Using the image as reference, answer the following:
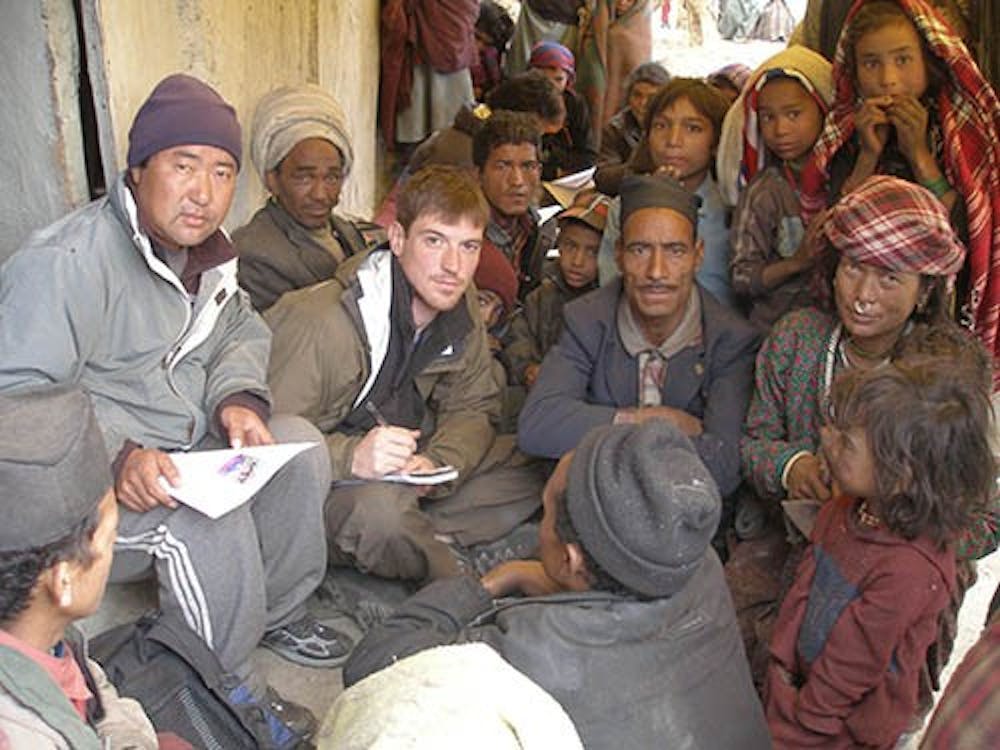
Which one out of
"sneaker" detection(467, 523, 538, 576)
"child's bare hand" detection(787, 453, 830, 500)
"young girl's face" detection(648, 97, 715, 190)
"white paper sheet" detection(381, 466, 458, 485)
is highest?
"young girl's face" detection(648, 97, 715, 190)

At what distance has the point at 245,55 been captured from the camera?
13.5ft

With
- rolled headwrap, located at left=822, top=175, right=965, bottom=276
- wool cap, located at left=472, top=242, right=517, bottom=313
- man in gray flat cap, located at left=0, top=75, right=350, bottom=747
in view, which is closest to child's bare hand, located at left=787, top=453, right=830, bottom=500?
rolled headwrap, located at left=822, top=175, right=965, bottom=276

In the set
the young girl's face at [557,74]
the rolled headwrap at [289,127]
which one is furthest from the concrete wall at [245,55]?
the young girl's face at [557,74]

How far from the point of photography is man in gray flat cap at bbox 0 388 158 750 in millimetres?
1583

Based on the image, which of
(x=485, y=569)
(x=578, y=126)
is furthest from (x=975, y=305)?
(x=578, y=126)

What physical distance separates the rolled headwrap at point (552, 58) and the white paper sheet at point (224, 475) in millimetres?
5234

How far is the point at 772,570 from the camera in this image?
3141mm

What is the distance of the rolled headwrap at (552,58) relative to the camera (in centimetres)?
724

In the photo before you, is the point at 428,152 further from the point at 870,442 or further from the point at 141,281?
the point at 870,442

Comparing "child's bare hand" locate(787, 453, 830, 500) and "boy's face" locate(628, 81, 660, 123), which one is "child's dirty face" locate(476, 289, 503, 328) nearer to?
"child's bare hand" locate(787, 453, 830, 500)

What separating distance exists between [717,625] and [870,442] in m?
0.68

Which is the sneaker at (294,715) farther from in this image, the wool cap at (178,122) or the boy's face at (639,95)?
the boy's face at (639,95)

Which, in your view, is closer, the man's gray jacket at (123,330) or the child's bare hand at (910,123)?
the man's gray jacket at (123,330)

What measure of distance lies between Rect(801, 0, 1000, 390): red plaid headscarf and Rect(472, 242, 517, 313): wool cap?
1607 millimetres
